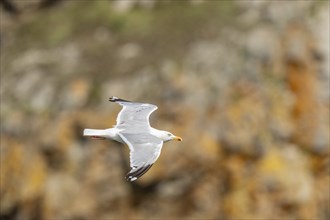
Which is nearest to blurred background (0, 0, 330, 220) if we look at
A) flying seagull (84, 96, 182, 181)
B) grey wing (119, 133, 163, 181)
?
flying seagull (84, 96, 182, 181)

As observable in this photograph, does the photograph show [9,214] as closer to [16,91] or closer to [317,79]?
[16,91]

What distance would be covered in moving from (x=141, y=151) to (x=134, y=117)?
189cm

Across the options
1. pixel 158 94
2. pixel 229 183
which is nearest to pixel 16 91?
pixel 158 94

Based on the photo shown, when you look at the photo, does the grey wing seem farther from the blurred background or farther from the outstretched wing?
Result: the blurred background

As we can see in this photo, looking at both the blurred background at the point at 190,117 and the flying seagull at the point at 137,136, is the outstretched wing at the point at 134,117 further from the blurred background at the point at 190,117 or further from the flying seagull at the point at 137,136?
the blurred background at the point at 190,117

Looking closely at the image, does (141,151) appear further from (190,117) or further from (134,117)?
(190,117)

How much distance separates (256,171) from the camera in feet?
88.0

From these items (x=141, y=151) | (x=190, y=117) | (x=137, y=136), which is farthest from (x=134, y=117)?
(x=190, y=117)

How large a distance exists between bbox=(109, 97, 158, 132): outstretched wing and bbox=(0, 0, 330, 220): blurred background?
25.0ft

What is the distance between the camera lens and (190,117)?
26922mm

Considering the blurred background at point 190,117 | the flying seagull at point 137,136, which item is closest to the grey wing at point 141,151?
the flying seagull at point 137,136

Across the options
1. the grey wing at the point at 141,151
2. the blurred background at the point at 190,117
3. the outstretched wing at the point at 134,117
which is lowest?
the grey wing at the point at 141,151

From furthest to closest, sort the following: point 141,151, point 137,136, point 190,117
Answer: point 190,117 < point 137,136 < point 141,151

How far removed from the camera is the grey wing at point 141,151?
16062 mm
